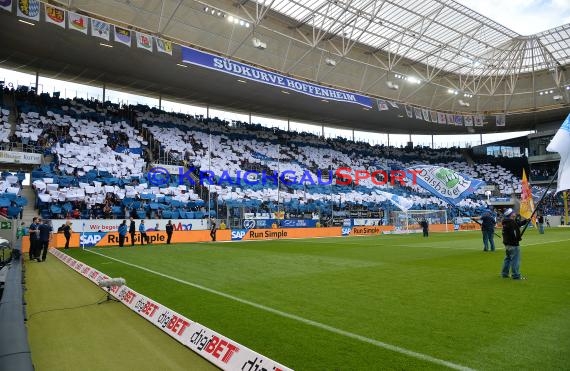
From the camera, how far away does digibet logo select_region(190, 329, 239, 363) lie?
14.9 ft

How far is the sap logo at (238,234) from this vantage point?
2915 centimetres

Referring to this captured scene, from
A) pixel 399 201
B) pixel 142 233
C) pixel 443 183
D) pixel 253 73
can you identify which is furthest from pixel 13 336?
pixel 399 201

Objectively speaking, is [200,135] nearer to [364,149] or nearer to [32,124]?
[32,124]

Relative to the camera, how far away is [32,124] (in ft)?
96.4

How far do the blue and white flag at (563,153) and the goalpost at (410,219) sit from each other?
1188 inches

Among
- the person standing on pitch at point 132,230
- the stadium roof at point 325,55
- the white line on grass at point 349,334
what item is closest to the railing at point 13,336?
the white line on grass at point 349,334

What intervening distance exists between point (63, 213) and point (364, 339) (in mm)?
24446

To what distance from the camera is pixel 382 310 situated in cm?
685

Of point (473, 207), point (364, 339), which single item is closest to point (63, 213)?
point (364, 339)

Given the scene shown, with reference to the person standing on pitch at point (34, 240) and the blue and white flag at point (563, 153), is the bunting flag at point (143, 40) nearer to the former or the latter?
the person standing on pitch at point (34, 240)

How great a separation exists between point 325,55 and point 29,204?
85.4ft

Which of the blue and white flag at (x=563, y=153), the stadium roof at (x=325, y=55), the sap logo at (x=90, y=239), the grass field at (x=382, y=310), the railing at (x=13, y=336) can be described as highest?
the stadium roof at (x=325, y=55)

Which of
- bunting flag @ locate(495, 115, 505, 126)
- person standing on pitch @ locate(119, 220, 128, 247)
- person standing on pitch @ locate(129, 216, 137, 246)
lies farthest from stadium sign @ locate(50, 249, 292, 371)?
bunting flag @ locate(495, 115, 505, 126)

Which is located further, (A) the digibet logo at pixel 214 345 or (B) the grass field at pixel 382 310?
(B) the grass field at pixel 382 310
